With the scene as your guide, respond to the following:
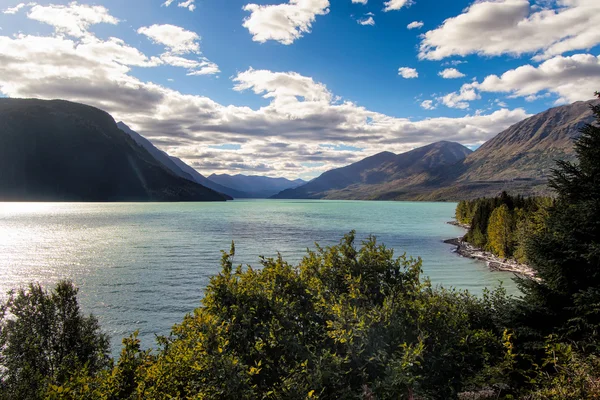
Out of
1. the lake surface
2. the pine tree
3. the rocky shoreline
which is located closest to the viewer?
the pine tree

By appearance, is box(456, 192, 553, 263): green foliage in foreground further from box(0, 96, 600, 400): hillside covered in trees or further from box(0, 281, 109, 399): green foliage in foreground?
box(0, 281, 109, 399): green foliage in foreground

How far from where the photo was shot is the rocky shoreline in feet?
257

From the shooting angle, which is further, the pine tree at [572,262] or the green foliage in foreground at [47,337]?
the green foliage in foreground at [47,337]

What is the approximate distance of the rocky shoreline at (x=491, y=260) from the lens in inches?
3078

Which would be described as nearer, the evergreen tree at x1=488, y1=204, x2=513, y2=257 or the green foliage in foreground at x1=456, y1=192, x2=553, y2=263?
the green foliage in foreground at x1=456, y1=192, x2=553, y2=263

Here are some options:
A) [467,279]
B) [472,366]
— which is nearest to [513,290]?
[467,279]

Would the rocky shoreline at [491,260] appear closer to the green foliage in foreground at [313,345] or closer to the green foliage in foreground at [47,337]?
the green foliage in foreground at [313,345]

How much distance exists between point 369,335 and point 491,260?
307ft

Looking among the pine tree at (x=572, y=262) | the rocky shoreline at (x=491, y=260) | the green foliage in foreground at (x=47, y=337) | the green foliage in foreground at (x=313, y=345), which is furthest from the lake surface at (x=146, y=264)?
the pine tree at (x=572, y=262)

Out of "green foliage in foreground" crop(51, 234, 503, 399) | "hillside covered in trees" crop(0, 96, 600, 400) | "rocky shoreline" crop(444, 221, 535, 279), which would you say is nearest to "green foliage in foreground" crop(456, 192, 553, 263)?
"rocky shoreline" crop(444, 221, 535, 279)

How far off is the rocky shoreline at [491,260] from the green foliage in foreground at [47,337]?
72.5 m

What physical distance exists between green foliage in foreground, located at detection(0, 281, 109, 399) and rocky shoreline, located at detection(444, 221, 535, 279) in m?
72.5

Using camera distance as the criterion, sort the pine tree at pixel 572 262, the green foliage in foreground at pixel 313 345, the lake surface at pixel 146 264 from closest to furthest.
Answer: the green foliage in foreground at pixel 313 345 < the pine tree at pixel 572 262 < the lake surface at pixel 146 264

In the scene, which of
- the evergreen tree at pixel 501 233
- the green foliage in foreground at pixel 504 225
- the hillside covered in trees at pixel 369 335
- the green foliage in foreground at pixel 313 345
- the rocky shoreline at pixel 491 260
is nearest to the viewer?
the green foliage in foreground at pixel 313 345
